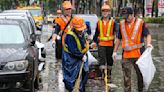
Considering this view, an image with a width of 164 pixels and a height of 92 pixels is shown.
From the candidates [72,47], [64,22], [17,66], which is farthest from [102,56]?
[17,66]

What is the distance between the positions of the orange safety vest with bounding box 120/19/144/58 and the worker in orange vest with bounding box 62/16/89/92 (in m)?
0.94

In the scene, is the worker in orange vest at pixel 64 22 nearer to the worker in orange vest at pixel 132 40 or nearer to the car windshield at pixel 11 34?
the car windshield at pixel 11 34

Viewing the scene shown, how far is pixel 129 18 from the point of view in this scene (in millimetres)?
9539

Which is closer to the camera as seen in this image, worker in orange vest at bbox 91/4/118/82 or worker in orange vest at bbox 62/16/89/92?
worker in orange vest at bbox 62/16/89/92

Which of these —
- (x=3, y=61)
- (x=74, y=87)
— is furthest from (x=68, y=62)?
(x=3, y=61)

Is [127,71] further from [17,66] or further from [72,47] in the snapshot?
[17,66]

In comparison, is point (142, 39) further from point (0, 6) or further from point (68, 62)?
point (0, 6)

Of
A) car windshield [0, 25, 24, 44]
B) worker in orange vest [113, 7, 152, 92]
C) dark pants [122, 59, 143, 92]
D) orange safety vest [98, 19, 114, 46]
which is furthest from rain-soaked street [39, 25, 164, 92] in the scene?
worker in orange vest [113, 7, 152, 92]

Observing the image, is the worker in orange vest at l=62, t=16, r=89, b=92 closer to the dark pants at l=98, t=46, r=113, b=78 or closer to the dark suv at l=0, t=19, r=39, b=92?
the dark suv at l=0, t=19, r=39, b=92

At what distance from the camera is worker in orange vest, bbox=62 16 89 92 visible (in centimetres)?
896

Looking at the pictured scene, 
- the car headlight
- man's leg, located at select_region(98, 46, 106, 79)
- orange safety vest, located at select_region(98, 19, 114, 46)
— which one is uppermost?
orange safety vest, located at select_region(98, 19, 114, 46)

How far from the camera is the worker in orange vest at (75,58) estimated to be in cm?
896

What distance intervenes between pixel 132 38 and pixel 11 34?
279cm

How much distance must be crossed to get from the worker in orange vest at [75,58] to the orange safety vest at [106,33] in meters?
3.13
